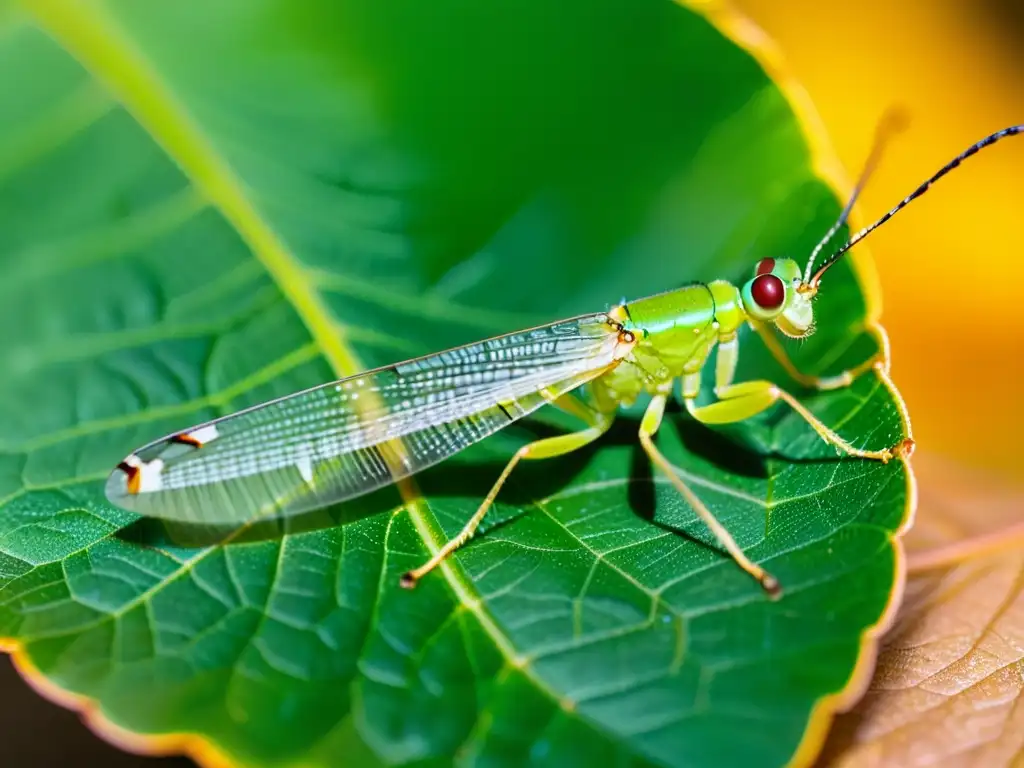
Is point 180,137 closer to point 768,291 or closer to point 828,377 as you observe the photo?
point 768,291

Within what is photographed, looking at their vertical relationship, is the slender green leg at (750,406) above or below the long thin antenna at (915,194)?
below

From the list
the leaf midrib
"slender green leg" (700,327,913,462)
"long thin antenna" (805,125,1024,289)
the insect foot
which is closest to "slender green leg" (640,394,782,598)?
the insect foot

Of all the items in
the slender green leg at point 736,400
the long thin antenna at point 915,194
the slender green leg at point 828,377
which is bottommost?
the slender green leg at point 736,400

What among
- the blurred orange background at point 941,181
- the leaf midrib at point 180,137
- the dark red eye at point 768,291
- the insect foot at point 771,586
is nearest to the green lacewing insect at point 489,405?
the dark red eye at point 768,291

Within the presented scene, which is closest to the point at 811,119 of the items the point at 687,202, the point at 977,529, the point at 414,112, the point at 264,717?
the point at 687,202

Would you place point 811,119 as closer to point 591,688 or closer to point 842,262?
point 842,262

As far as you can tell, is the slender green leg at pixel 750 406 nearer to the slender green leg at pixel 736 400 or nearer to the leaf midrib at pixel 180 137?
the slender green leg at pixel 736 400

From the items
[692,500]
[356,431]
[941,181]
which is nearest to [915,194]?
[692,500]
